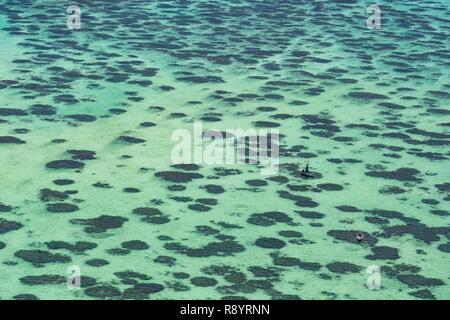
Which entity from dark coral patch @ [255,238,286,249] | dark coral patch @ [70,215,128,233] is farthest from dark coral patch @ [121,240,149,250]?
dark coral patch @ [255,238,286,249]

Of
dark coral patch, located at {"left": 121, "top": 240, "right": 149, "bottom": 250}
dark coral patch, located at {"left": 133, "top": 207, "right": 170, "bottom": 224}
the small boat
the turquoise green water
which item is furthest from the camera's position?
the small boat

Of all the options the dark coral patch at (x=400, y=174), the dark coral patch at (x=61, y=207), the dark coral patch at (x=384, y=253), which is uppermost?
the dark coral patch at (x=61, y=207)

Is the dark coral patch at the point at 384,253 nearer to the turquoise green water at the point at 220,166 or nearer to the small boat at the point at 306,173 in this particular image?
the turquoise green water at the point at 220,166

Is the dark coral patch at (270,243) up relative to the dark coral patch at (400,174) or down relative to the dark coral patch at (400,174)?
down

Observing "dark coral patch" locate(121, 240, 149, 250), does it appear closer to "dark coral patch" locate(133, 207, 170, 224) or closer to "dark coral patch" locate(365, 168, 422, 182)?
"dark coral patch" locate(133, 207, 170, 224)

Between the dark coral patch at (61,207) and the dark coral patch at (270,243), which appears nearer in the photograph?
the dark coral patch at (270,243)

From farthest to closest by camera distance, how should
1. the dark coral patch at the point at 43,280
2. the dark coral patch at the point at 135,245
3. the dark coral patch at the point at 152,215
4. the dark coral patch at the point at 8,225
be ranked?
the dark coral patch at the point at 152,215, the dark coral patch at the point at 8,225, the dark coral patch at the point at 135,245, the dark coral patch at the point at 43,280

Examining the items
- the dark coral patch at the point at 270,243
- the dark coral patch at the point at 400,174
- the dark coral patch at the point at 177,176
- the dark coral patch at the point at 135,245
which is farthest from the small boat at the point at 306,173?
the dark coral patch at the point at 135,245

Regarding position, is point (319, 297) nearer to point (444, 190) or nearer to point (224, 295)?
point (224, 295)

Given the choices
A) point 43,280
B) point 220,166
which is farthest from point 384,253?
point 43,280

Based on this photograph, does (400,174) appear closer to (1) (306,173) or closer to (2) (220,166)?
(1) (306,173)
